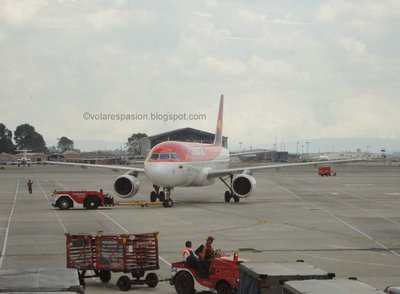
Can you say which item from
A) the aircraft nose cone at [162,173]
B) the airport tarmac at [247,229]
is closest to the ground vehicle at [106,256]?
the airport tarmac at [247,229]

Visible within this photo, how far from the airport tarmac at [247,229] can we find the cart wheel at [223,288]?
1991 mm

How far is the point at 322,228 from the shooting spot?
128 ft

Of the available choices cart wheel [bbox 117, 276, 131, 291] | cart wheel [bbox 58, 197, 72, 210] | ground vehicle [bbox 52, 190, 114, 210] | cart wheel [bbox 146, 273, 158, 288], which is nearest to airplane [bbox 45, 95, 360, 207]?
ground vehicle [bbox 52, 190, 114, 210]

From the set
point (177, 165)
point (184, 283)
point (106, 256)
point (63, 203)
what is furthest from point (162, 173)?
point (184, 283)

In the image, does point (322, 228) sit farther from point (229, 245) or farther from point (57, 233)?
point (57, 233)

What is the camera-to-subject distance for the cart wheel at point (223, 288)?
20609 millimetres

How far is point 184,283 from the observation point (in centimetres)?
2150

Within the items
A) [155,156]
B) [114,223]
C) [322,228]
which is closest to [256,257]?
[322,228]

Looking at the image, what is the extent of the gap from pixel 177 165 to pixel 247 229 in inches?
612

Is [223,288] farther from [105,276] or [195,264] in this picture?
[105,276]

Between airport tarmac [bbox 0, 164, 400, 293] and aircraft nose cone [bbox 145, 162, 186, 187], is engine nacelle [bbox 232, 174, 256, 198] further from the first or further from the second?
aircraft nose cone [bbox 145, 162, 186, 187]

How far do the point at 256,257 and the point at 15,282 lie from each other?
632 inches

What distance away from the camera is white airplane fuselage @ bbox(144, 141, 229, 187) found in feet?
171

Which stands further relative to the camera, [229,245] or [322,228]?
[322,228]
